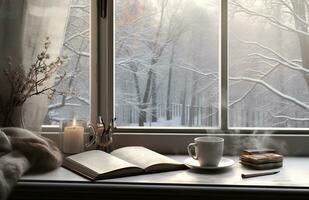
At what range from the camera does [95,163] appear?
1.43 m

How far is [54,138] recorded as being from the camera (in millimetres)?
1734

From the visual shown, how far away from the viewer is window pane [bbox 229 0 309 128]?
5.57 feet

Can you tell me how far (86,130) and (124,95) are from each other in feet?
0.64

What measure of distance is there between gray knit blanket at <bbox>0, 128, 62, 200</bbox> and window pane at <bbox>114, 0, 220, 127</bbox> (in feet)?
1.34

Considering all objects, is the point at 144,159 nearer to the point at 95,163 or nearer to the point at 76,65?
the point at 95,163

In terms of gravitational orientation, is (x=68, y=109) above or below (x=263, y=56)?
below

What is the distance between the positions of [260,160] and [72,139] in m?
0.64

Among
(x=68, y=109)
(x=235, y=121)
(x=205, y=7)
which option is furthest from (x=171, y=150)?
(x=205, y=7)

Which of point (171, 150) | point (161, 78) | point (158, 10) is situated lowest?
point (171, 150)

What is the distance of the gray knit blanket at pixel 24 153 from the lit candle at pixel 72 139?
14 cm

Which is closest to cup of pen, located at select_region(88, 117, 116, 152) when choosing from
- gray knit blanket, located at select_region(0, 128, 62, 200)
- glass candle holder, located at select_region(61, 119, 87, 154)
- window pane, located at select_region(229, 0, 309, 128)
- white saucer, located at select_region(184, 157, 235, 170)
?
glass candle holder, located at select_region(61, 119, 87, 154)

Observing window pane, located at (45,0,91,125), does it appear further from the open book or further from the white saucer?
the white saucer

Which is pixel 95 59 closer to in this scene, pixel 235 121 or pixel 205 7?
pixel 205 7

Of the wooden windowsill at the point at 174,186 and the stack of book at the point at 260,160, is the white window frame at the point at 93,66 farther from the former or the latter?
the stack of book at the point at 260,160
